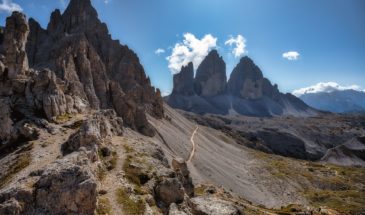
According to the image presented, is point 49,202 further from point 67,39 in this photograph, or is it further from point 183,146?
point 67,39

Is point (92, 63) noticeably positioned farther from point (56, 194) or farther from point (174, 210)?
point (56, 194)

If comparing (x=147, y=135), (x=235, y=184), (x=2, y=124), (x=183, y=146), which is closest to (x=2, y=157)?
(x=2, y=124)

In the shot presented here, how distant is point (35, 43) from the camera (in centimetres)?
15212

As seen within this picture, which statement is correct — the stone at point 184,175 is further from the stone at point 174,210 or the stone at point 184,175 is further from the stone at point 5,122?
the stone at point 5,122

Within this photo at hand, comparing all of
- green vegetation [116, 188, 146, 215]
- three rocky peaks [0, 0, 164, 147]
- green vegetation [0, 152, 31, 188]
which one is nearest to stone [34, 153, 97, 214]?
green vegetation [116, 188, 146, 215]

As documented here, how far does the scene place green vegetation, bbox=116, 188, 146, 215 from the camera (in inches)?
1409

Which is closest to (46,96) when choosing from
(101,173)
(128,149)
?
(128,149)

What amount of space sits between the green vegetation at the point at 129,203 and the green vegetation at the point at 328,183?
68.4 metres

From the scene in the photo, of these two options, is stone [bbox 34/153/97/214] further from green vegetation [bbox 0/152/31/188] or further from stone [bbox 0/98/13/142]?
stone [bbox 0/98/13/142]

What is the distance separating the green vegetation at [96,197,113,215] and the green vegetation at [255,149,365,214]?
72.1m

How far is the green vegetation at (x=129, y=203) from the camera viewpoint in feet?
117

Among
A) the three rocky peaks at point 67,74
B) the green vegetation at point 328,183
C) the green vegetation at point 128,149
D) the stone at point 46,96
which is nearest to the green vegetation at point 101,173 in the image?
A: the green vegetation at point 128,149

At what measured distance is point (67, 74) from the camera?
96750 millimetres

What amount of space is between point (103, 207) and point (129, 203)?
3.19m
